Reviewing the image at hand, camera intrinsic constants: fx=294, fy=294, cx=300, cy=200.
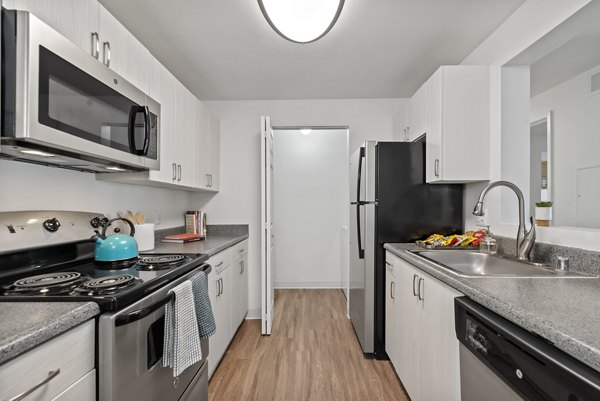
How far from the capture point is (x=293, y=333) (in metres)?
2.80

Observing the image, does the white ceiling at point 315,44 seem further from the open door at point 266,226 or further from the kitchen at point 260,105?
the open door at point 266,226

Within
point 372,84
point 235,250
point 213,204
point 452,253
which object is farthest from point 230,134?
point 452,253

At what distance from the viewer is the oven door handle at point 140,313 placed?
93 cm

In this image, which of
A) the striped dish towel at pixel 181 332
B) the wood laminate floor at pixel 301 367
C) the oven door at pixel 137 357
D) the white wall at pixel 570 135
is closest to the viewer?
the oven door at pixel 137 357

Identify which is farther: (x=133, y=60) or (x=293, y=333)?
(x=293, y=333)

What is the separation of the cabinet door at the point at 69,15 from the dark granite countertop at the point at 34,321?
3.06 feet

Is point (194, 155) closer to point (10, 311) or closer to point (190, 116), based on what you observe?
point (190, 116)

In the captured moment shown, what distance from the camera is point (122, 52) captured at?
152cm

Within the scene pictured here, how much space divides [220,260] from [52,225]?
1.08 m

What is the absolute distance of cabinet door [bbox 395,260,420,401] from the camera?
5.34 ft

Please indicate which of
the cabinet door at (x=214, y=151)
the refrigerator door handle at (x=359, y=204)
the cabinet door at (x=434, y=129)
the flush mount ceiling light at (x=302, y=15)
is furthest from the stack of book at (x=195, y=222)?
the cabinet door at (x=434, y=129)

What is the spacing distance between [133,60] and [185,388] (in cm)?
174

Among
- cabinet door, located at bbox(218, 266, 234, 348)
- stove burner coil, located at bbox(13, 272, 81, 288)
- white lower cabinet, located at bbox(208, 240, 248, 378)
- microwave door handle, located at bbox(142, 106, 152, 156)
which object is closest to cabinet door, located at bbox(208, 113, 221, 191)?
white lower cabinet, located at bbox(208, 240, 248, 378)

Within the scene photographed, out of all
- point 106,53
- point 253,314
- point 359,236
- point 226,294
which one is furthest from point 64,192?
point 253,314
